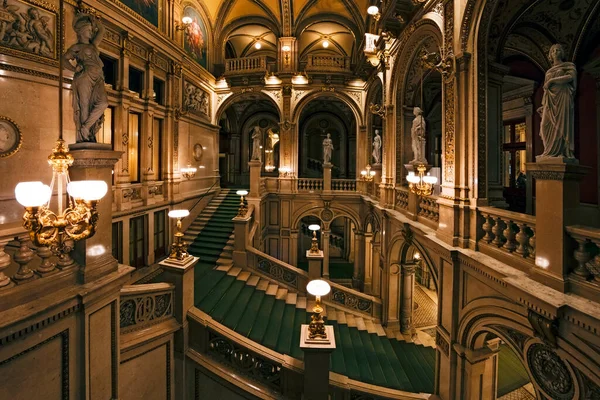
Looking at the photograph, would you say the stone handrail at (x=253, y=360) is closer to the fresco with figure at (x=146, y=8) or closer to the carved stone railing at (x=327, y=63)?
the fresco with figure at (x=146, y=8)

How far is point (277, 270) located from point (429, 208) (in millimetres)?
6255

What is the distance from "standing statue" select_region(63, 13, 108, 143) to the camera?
14.3 feet

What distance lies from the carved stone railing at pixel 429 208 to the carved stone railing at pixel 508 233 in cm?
182

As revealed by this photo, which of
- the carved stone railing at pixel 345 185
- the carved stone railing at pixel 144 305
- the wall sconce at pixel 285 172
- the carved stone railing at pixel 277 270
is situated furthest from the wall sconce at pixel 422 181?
the wall sconce at pixel 285 172

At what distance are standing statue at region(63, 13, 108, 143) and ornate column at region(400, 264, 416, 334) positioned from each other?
35.7 feet

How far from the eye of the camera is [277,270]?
12.3 metres

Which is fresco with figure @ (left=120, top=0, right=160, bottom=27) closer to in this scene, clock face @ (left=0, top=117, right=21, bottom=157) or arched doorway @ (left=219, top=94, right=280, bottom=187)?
clock face @ (left=0, top=117, right=21, bottom=157)

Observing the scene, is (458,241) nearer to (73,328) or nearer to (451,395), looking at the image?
(451,395)

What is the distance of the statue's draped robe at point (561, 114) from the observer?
4.21 meters

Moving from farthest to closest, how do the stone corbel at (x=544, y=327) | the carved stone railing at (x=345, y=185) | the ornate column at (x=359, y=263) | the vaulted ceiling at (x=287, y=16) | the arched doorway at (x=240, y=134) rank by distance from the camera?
the arched doorway at (x=240, y=134) → the carved stone railing at (x=345, y=185) → the vaulted ceiling at (x=287, y=16) → the ornate column at (x=359, y=263) → the stone corbel at (x=544, y=327)

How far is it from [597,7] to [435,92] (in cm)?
844

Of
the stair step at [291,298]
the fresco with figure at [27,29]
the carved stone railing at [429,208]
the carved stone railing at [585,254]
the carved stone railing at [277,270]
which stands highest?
the fresco with figure at [27,29]

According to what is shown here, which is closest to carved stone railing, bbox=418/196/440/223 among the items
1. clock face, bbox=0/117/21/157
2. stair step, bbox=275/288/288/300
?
stair step, bbox=275/288/288/300

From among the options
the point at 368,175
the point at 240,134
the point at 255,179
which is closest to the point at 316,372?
the point at 255,179
